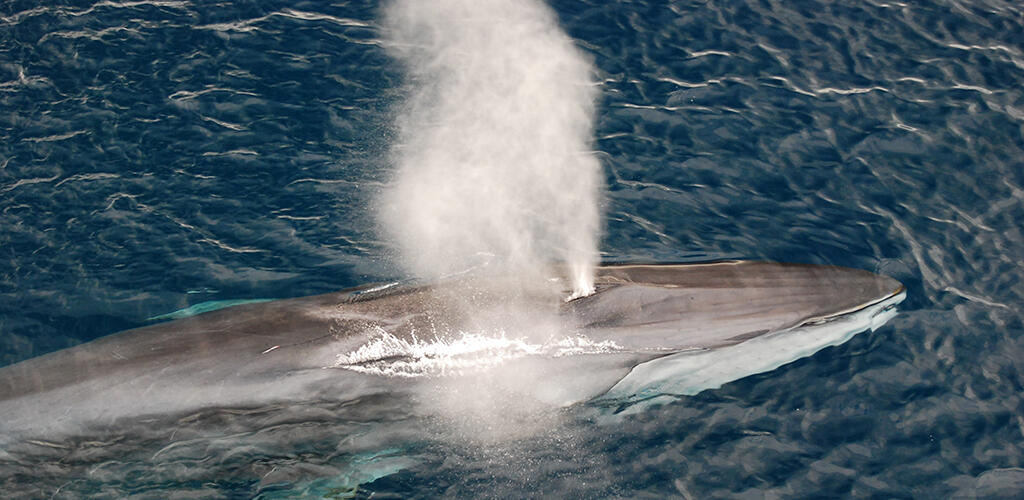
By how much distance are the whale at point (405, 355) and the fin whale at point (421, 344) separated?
0.01 meters

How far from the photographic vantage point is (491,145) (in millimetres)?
13438

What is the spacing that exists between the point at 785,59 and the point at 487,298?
25.5 ft

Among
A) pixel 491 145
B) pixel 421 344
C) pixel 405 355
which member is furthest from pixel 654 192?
pixel 405 355

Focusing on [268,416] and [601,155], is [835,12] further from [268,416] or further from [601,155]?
[268,416]

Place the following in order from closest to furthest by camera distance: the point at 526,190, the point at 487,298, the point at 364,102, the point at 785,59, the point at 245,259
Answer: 1. the point at 487,298
2. the point at 245,259
3. the point at 526,190
4. the point at 364,102
5. the point at 785,59

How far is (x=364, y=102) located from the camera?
13.8 meters

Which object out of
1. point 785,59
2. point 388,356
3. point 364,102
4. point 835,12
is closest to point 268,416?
point 388,356

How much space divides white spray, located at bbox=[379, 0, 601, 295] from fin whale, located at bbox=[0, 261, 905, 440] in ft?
2.49

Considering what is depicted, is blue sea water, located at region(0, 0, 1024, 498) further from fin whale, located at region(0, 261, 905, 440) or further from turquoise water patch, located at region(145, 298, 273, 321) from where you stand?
fin whale, located at region(0, 261, 905, 440)

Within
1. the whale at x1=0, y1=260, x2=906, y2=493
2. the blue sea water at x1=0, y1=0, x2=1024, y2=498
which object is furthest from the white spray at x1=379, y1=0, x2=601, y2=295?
the whale at x1=0, y1=260, x2=906, y2=493

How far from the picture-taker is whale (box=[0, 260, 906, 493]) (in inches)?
345

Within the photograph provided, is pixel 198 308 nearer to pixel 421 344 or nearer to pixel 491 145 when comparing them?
pixel 421 344

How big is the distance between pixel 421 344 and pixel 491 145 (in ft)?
15.8

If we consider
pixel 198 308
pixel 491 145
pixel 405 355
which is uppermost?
pixel 491 145
